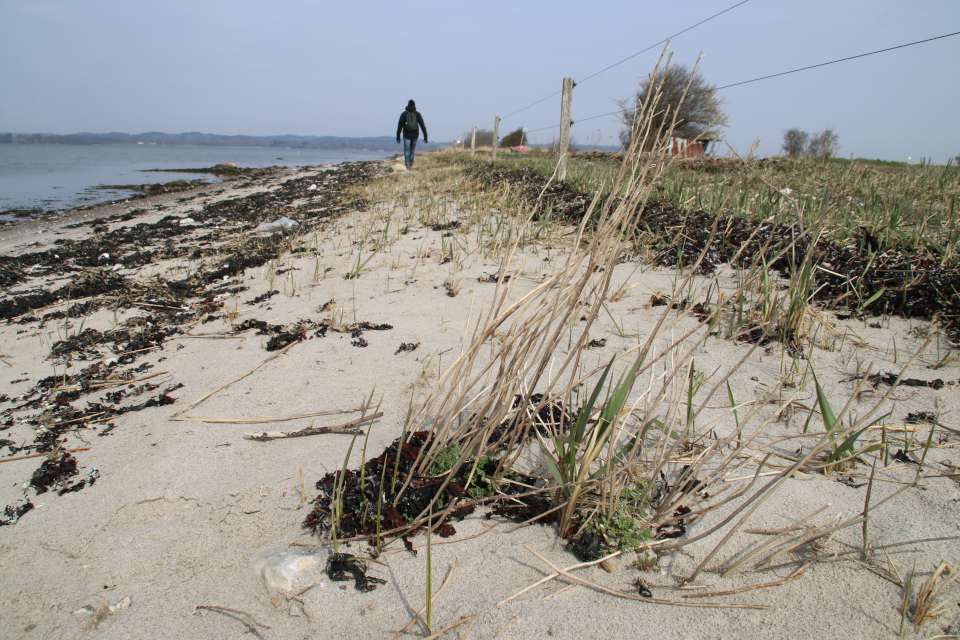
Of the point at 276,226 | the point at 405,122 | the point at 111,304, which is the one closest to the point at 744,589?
the point at 111,304

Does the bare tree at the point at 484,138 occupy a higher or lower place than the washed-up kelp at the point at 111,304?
higher

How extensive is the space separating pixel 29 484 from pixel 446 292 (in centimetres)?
218

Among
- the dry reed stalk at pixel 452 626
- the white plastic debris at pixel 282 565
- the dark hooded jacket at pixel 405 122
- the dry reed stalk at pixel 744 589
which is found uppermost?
the dark hooded jacket at pixel 405 122

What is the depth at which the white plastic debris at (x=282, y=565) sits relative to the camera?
1.20m

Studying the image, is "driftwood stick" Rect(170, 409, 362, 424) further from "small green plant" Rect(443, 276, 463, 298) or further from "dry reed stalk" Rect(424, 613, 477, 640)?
"small green plant" Rect(443, 276, 463, 298)

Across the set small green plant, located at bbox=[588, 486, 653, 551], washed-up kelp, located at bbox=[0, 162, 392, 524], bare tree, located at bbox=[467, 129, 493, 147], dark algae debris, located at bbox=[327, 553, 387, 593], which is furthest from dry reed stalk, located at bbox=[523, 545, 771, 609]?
bare tree, located at bbox=[467, 129, 493, 147]

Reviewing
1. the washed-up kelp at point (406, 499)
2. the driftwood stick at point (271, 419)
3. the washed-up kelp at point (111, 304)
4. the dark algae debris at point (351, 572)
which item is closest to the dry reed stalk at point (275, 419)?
the driftwood stick at point (271, 419)

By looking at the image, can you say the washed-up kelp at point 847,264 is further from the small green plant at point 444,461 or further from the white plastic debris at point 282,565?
the white plastic debris at point 282,565

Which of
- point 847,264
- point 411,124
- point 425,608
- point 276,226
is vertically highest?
point 411,124

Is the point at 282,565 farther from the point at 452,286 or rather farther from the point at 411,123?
the point at 411,123

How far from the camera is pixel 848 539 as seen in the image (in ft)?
3.89

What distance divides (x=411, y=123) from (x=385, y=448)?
43.1 feet

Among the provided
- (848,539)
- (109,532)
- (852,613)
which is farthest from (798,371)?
(109,532)

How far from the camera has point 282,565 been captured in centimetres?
125
